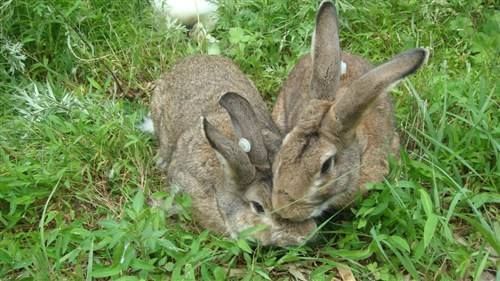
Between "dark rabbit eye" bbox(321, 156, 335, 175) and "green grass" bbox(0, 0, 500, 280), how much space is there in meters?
0.38

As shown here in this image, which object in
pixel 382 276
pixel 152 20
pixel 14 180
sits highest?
pixel 152 20

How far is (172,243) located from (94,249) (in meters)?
0.39

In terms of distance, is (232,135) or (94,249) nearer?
(94,249)

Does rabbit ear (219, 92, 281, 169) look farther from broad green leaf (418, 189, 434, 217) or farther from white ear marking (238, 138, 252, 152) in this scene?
broad green leaf (418, 189, 434, 217)

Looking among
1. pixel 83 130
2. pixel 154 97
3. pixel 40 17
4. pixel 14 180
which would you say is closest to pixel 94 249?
pixel 14 180

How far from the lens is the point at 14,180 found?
4613 mm

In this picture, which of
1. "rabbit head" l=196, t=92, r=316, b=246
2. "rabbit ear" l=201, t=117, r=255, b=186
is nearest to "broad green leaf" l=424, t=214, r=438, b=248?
"rabbit head" l=196, t=92, r=316, b=246

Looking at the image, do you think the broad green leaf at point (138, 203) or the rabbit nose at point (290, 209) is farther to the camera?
the broad green leaf at point (138, 203)

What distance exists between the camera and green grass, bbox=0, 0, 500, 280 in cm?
421

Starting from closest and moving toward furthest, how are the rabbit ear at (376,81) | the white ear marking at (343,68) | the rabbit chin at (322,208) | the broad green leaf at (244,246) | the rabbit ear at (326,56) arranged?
the rabbit ear at (376,81), the broad green leaf at (244,246), the rabbit chin at (322,208), the rabbit ear at (326,56), the white ear marking at (343,68)

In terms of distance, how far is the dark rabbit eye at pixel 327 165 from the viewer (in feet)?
13.4

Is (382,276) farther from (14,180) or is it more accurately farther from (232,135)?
(14,180)

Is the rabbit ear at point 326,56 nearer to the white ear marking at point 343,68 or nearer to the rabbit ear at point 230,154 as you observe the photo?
the white ear marking at point 343,68

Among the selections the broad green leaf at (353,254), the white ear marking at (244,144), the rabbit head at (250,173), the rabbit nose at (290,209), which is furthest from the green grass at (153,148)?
the white ear marking at (244,144)
